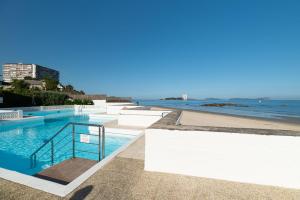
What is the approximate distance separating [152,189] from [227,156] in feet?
→ 3.85

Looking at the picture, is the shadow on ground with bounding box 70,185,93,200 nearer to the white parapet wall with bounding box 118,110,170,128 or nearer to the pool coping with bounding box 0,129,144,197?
the pool coping with bounding box 0,129,144,197

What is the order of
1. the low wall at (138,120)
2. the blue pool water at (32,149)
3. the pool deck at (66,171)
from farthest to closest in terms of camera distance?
the low wall at (138,120), the blue pool water at (32,149), the pool deck at (66,171)

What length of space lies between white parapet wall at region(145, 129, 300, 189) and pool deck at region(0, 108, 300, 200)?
11 cm

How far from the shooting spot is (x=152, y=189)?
2.01 metres

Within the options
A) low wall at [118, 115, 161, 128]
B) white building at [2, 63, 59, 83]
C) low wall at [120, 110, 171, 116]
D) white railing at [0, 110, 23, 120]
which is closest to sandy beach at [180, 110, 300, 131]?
low wall at [120, 110, 171, 116]

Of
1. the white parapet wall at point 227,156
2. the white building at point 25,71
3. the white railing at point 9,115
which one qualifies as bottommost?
Result: the white railing at point 9,115

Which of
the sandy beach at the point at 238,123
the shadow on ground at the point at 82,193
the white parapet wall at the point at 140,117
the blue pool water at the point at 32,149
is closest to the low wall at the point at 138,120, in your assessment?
the white parapet wall at the point at 140,117

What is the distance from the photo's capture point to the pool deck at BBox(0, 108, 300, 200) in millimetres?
1851

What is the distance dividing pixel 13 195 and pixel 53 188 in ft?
1.41

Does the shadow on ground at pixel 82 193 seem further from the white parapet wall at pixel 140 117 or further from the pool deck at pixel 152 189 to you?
the white parapet wall at pixel 140 117

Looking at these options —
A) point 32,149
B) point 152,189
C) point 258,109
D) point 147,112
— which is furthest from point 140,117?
point 258,109

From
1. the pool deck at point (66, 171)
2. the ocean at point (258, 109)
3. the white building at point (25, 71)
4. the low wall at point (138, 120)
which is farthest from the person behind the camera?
the white building at point (25, 71)

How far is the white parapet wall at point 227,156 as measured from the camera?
2.00 metres

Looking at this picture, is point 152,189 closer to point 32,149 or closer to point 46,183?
point 46,183
